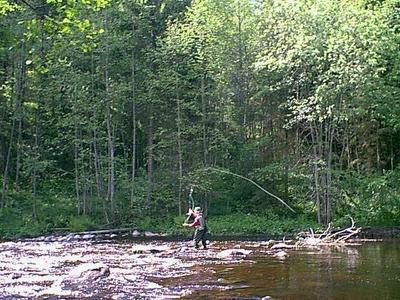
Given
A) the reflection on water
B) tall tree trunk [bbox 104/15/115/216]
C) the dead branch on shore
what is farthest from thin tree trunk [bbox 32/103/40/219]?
the reflection on water

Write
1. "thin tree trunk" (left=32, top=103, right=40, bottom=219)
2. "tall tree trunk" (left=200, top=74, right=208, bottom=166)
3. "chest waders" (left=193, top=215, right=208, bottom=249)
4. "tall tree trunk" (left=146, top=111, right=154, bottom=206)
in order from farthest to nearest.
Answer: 1. "tall tree trunk" (left=146, top=111, right=154, bottom=206)
2. "tall tree trunk" (left=200, top=74, right=208, bottom=166)
3. "thin tree trunk" (left=32, top=103, right=40, bottom=219)
4. "chest waders" (left=193, top=215, right=208, bottom=249)

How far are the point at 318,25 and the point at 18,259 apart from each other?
51.5 feet

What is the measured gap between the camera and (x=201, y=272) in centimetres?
1405

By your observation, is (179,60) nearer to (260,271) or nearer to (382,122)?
(382,122)

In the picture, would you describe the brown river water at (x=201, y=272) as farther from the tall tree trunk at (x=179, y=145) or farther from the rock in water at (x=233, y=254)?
the tall tree trunk at (x=179, y=145)

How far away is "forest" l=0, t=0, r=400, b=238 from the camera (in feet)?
87.9

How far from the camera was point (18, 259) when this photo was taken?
1722 cm

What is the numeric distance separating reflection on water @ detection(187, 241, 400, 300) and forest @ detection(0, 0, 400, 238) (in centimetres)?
920

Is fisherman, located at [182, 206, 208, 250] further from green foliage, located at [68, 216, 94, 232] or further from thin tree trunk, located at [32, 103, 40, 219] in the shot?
thin tree trunk, located at [32, 103, 40, 219]

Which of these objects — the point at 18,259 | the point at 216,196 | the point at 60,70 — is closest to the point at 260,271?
the point at 18,259

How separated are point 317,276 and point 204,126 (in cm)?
1798

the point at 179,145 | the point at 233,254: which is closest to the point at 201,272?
the point at 233,254

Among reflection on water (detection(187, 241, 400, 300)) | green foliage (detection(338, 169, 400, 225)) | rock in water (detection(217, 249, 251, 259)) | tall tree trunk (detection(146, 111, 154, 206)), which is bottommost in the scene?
reflection on water (detection(187, 241, 400, 300))

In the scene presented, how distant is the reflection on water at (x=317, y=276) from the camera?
10859 millimetres
